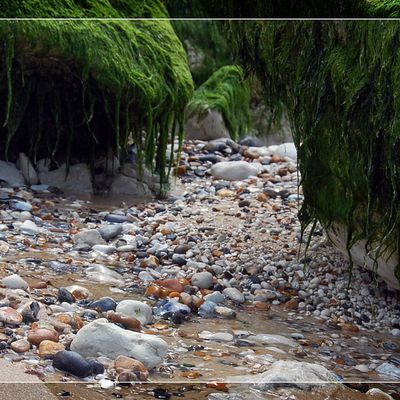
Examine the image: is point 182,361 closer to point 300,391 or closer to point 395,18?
point 300,391

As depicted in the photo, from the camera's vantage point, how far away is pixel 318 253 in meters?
2.06

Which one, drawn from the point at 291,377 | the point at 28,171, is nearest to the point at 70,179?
the point at 28,171

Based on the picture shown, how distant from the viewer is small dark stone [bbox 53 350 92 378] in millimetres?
1739

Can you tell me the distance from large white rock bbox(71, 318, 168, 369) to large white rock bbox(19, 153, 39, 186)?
0.31 meters

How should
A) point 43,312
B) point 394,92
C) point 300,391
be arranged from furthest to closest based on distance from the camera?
point 394,92
point 300,391
point 43,312

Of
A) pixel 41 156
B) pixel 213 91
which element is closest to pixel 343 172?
pixel 213 91

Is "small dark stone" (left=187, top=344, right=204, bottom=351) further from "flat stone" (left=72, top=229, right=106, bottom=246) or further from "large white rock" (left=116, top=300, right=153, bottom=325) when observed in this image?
"flat stone" (left=72, top=229, right=106, bottom=246)

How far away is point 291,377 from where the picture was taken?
1.87 meters

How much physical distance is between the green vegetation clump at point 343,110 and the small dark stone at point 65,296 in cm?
55

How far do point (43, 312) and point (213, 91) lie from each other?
0.66m

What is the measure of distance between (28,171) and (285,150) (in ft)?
1.79

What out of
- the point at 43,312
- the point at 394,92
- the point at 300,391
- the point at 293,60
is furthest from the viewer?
the point at 293,60

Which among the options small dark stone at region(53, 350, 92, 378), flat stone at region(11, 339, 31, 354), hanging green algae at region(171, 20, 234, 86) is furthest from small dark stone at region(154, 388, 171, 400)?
hanging green algae at region(171, 20, 234, 86)

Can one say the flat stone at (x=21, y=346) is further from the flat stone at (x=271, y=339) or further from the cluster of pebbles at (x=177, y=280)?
the flat stone at (x=271, y=339)
